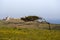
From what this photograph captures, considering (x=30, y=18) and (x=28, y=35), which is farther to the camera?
(x=30, y=18)

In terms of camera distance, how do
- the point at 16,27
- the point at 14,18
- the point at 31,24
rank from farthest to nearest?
the point at 14,18 < the point at 31,24 < the point at 16,27

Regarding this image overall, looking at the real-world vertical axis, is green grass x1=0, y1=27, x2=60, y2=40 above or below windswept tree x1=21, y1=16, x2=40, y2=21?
below

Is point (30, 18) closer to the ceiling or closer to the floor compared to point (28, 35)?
closer to the ceiling

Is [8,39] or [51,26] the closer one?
[8,39]

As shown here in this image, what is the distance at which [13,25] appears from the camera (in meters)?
45.6

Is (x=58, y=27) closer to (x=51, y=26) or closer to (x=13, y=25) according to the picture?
(x=51, y=26)

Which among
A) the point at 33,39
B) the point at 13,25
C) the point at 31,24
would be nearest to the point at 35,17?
the point at 31,24

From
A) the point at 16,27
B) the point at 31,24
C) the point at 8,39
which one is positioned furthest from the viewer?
the point at 31,24

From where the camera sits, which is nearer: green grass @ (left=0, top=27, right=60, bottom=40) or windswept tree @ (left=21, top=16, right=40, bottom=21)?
green grass @ (left=0, top=27, right=60, bottom=40)

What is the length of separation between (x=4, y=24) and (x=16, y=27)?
381cm

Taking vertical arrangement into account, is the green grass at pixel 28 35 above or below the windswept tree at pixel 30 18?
below

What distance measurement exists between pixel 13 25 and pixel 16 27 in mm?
1851

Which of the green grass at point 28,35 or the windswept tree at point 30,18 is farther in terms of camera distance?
the windswept tree at point 30,18

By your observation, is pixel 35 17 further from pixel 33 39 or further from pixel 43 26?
pixel 33 39
